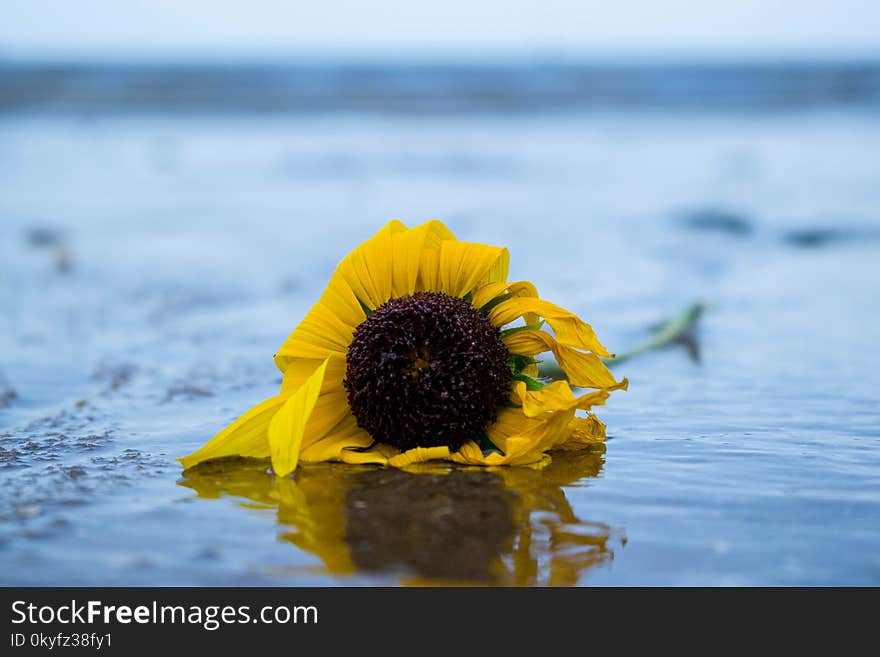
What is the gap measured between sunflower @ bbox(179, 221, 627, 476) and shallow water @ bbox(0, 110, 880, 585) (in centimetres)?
8

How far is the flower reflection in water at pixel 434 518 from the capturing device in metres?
1.73

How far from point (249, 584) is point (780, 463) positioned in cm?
125

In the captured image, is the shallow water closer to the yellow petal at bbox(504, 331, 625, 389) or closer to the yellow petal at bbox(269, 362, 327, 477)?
the yellow petal at bbox(269, 362, 327, 477)

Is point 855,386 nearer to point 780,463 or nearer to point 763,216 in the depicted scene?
point 780,463

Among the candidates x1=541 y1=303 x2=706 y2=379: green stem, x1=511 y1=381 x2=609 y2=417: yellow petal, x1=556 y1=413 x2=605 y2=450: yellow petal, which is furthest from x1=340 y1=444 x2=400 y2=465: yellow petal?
x1=541 y1=303 x2=706 y2=379: green stem

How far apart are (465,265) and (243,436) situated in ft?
1.95

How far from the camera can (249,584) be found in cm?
165

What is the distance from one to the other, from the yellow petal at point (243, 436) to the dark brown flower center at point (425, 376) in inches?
6.8

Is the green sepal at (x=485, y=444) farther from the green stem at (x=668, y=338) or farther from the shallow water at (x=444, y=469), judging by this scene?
the green stem at (x=668, y=338)

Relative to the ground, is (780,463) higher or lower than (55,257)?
lower

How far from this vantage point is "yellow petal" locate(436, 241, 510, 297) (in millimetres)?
2236

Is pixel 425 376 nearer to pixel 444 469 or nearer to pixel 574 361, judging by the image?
pixel 444 469
